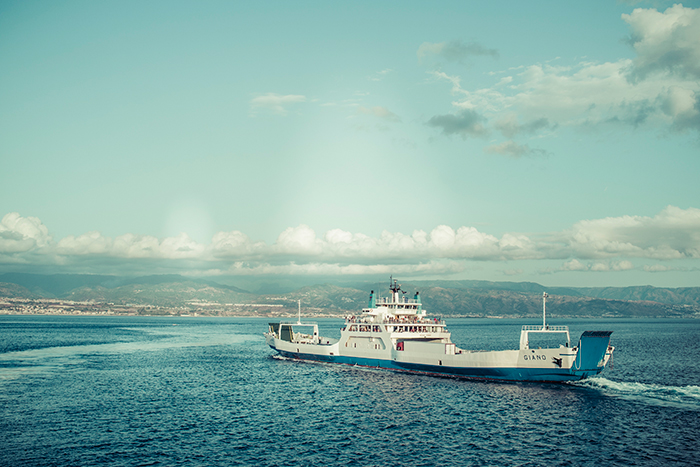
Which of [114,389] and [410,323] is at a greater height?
[410,323]

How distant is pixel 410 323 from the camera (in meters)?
71.4

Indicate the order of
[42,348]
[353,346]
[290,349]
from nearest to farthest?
[353,346] → [290,349] → [42,348]

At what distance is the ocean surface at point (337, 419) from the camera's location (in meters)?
32.5

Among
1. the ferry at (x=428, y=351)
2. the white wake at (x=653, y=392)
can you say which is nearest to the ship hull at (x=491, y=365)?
the ferry at (x=428, y=351)

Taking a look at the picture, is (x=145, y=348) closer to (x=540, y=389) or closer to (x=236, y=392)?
(x=236, y=392)

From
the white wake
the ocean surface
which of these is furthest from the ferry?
the white wake

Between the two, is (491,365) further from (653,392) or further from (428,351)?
(653,392)

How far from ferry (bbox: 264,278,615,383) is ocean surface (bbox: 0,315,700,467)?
1.98m

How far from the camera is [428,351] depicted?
65250 mm

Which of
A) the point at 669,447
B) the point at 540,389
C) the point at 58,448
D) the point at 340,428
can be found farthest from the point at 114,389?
the point at 669,447

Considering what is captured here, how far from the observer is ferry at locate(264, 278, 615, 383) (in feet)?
180

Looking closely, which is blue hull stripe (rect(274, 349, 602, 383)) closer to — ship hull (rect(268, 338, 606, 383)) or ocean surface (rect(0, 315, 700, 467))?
ship hull (rect(268, 338, 606, 383))

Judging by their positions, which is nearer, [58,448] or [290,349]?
[58,448]

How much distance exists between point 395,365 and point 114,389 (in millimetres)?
37667
